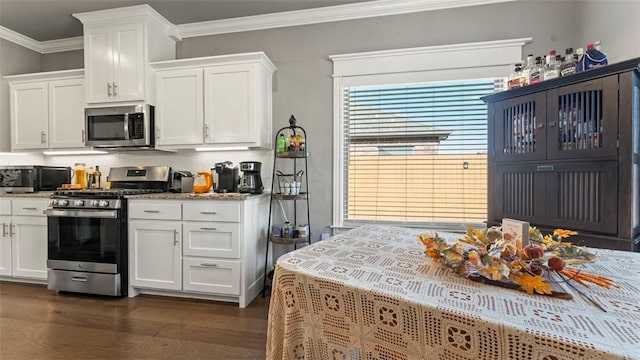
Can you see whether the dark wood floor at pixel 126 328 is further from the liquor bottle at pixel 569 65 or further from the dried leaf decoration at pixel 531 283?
the liquor bottle at pixel 569 65

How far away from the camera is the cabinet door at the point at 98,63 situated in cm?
306

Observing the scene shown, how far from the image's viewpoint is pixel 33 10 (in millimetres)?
3059

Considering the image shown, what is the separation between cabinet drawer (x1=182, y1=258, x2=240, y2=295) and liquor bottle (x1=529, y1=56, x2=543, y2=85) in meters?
2.52

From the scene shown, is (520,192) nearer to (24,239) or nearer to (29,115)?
(24,239)

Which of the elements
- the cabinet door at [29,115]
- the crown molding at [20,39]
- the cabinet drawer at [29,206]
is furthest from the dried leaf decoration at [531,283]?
the crown molding at [20,39]

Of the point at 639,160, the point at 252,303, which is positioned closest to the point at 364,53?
the point at 639,160

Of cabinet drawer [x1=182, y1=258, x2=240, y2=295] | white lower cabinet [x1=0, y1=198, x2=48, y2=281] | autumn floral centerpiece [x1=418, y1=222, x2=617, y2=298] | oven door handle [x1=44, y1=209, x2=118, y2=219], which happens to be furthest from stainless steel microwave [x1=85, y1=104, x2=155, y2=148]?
autumn floral centerpiece [x1=418, y1=222, x2=617, y2=298]

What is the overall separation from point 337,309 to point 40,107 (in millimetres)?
4132

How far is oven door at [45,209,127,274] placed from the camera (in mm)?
2771

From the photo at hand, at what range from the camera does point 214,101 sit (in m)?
2.94

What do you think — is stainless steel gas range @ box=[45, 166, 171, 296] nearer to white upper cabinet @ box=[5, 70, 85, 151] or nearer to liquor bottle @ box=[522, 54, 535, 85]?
white upper cabinet @ box=[5, 70, 85, 151]

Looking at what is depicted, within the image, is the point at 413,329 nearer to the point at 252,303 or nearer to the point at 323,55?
the point at 252,303

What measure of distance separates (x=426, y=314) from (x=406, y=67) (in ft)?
8.49

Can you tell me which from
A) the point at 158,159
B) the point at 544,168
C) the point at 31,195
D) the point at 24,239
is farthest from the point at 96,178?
the point at 544,168
